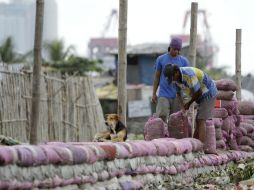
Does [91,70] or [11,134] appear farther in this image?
[91,70]

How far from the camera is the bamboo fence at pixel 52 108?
14766 millimetres

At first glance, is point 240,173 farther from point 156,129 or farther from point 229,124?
point 229,124

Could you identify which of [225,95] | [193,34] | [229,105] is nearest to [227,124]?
[229,105]

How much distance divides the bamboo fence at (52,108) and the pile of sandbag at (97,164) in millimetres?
4924

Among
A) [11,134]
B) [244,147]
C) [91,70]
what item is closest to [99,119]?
[11,134]

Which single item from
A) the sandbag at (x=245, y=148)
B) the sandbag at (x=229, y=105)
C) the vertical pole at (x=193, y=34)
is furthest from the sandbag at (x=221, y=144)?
the sandbag at (x=245, y=148)

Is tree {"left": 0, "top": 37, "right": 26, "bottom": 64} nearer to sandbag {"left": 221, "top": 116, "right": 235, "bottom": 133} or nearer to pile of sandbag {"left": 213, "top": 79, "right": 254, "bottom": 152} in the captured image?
pile of sandbag {"left": 213, "top": 79, "right": 254, "bottom": 152}

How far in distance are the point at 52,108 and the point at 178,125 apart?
6.20 metres

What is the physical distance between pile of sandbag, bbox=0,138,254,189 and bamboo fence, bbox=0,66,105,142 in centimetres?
492

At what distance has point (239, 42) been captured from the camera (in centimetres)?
1557

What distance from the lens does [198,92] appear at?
1116 centimetres

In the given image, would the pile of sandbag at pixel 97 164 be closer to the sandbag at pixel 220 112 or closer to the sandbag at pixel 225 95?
the sandbag at pixel 220 112

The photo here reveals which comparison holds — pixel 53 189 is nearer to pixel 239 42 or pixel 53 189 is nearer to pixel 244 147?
pixel 244 147

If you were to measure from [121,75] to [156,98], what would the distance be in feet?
3.46
